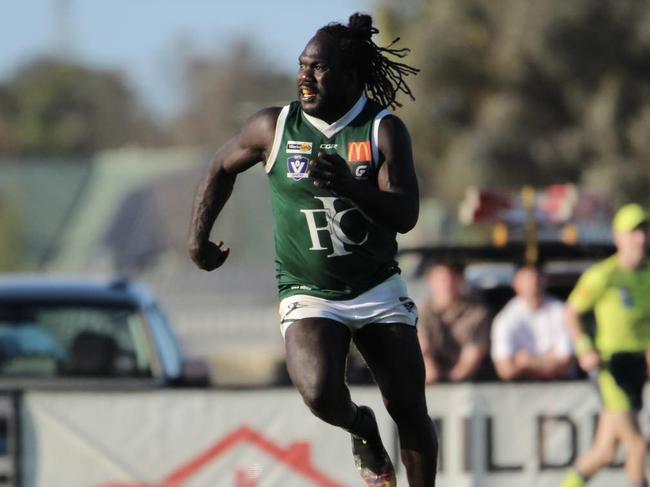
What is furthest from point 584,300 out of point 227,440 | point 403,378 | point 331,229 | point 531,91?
point 531,91

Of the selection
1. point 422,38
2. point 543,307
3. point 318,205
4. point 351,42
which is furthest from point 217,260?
point 422,38

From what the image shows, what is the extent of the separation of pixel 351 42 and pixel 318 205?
660 millimetres

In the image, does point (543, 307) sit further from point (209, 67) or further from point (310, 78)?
point (209, 67)

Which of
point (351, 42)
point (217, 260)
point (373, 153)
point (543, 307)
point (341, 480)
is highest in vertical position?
point (351, 42)

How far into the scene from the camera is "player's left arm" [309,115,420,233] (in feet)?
19.7

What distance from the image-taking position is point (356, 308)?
6602mm

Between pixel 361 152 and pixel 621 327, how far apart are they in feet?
14.2

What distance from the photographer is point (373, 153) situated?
6.39 metres

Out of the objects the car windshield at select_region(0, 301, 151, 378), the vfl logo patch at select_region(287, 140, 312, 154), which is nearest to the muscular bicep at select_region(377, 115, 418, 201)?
the vfl logo patch at select_region(287, 140, 312, 154)

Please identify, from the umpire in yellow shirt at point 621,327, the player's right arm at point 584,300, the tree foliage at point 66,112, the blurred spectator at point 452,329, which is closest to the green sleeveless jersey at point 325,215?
the umpire in yellow shirt at point 621,327

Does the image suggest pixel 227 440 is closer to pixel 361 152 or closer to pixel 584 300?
pixel 584 300

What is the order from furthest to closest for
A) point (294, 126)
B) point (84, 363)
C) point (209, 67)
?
point (209, 67)
point (84, 363)
point (294, 126)

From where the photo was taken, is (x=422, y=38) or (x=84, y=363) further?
(x=422, y=38)

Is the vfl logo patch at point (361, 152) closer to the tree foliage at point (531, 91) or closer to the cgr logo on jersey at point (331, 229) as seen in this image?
the cgr logo on jersey at point (331, 229)
